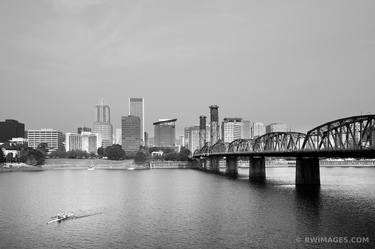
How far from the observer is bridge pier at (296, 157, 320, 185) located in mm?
108875

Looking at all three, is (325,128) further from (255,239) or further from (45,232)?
(45,232)

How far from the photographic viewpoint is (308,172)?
110 m

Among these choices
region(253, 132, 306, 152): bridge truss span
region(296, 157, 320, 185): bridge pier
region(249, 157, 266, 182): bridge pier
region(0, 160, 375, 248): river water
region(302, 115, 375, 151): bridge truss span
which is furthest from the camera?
region(249, 157, 266, 182): bridge pier

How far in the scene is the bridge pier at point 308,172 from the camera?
4286 inches

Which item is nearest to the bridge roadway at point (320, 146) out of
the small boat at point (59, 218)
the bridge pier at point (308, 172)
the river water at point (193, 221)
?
the bridge pier at point (308, 172)

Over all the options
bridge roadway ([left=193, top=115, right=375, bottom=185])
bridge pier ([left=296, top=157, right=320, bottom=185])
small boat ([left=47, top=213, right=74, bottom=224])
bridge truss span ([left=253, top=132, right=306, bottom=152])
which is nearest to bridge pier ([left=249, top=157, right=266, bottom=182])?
bridge roadway ([left=193, top=115, right=375, bottom=185])

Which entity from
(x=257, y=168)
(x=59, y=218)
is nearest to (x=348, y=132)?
(x=59, y=218)

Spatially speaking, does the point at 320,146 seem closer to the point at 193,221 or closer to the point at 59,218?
the point at 193,221

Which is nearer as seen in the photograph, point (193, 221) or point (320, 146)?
point (193, 221)

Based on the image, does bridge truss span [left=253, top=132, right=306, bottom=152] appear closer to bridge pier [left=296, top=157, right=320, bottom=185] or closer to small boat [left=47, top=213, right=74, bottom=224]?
bridge pier [left=296, top=157, right=320, bottom=185]

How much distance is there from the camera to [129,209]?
74.5 meters

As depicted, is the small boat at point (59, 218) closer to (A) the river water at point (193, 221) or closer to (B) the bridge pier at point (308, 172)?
(A) the river water at point (193, 221)

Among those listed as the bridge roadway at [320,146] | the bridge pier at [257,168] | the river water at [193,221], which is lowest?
the river water at [193,221]

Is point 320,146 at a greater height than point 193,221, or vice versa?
point 320,146
